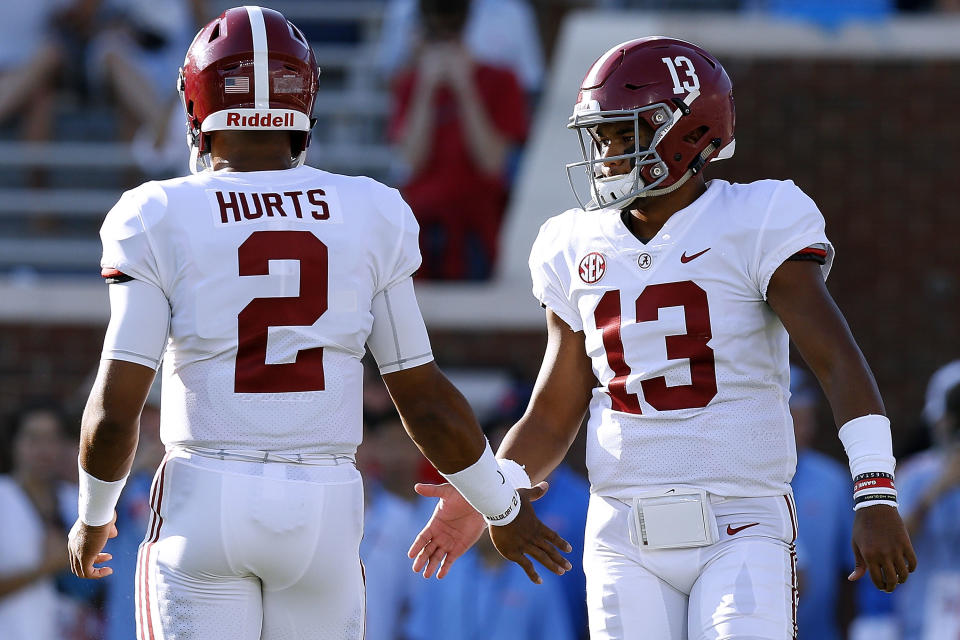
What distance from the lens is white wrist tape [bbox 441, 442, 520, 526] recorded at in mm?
4027

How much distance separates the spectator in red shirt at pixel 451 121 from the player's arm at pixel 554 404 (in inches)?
175

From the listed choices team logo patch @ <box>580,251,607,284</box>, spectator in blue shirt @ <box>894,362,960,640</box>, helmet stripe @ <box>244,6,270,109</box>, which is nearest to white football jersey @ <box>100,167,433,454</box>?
helmet stripe @ <box>244,6,270,109</box>

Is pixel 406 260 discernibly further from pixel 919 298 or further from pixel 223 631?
pixel 919 298

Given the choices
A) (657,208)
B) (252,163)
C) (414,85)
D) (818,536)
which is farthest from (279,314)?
(414,85)

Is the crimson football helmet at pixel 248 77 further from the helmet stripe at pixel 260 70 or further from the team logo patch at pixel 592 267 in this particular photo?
the team logo patch at pixel 592 267

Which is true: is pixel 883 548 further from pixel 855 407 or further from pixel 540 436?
pixel 540 436

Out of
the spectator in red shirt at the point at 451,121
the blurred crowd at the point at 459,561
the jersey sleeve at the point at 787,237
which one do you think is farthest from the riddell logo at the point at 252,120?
the spectator in red shirt at the point at 451,121

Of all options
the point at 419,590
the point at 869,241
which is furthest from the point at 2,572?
the point at 869,241

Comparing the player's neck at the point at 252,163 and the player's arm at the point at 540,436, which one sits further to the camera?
the player's arm at the point at 540,436

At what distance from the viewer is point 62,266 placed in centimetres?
1007

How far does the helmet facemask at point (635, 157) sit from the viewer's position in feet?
13.6

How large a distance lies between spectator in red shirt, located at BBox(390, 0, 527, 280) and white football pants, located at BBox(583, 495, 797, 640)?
4.93 meters

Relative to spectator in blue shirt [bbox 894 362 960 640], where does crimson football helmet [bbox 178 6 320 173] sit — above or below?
above

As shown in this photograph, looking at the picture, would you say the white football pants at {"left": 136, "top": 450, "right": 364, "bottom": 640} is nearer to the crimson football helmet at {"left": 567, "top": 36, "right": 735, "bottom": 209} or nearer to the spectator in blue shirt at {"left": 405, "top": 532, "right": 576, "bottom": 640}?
the crimson football helmet at {"left": 567, "top": 36, "right": 735, "bottom": 209}
